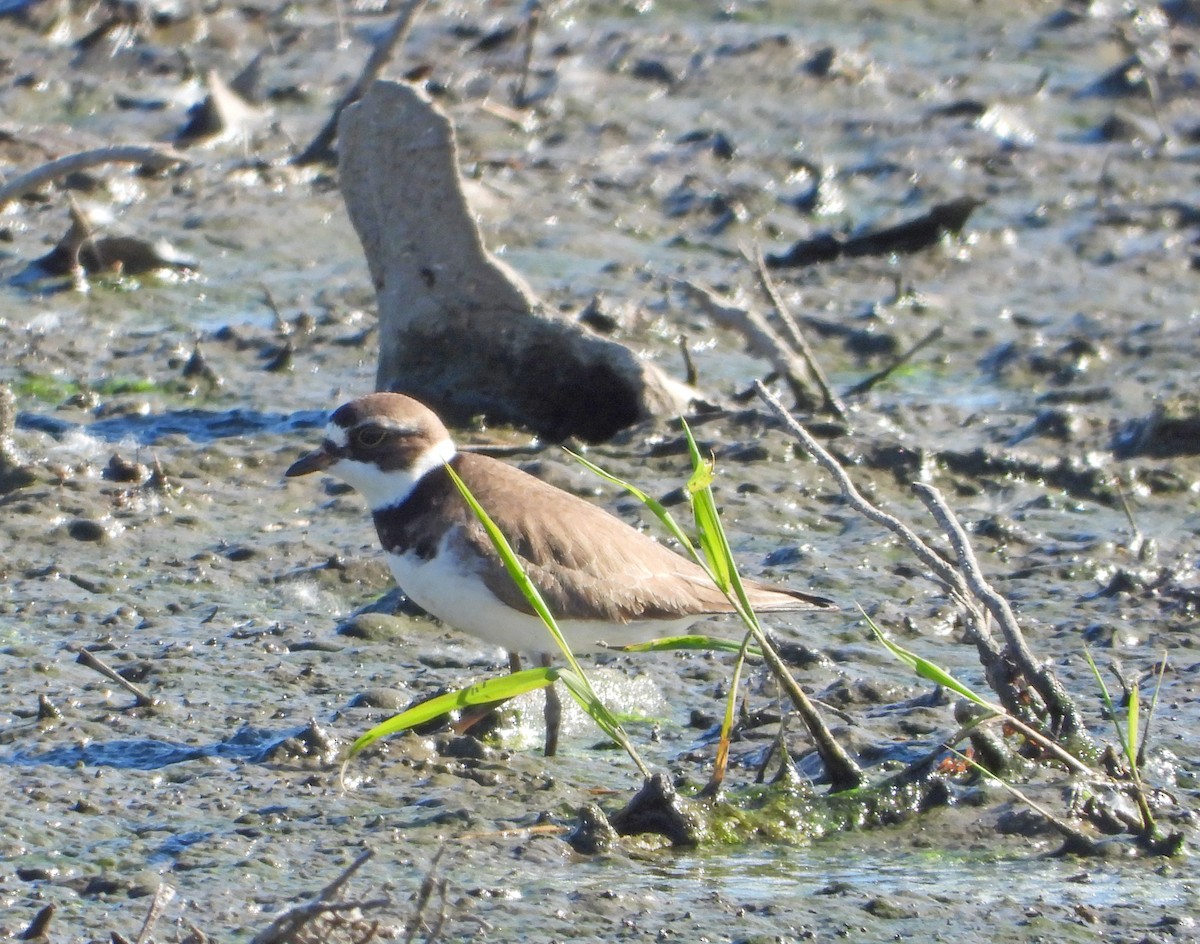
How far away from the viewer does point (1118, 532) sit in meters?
7.45

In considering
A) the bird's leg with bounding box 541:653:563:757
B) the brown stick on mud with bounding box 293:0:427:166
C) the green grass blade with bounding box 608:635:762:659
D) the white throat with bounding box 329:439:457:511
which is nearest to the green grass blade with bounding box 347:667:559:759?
the green grass blade with bounding box 608:635:762:659

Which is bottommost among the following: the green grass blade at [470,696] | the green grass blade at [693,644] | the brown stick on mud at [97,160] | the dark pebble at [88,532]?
the dark pebble at [88,532]

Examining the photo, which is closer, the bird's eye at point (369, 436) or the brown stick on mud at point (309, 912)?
the brown stick on mud at point (309, 912)

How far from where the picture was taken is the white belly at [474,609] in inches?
218

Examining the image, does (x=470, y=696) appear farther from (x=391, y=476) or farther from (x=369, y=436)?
(x=369, y=436)

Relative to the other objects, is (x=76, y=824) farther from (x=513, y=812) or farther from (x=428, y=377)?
(x=428, y=377)

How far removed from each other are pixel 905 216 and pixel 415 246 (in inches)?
175

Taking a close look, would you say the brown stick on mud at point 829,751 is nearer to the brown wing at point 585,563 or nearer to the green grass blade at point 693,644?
the green grass blade at point 693,644

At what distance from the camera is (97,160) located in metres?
8.42

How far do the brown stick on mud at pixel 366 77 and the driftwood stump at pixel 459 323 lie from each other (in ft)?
1.62

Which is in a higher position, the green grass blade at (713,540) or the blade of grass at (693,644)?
the green grass blade at (713,540)

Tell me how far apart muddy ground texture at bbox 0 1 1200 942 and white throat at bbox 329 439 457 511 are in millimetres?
553

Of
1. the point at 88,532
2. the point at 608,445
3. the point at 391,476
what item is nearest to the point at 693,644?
the point at 391,476

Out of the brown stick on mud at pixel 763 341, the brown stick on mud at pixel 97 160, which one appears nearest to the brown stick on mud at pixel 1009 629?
the brown stick on mud at pixel 763 341
